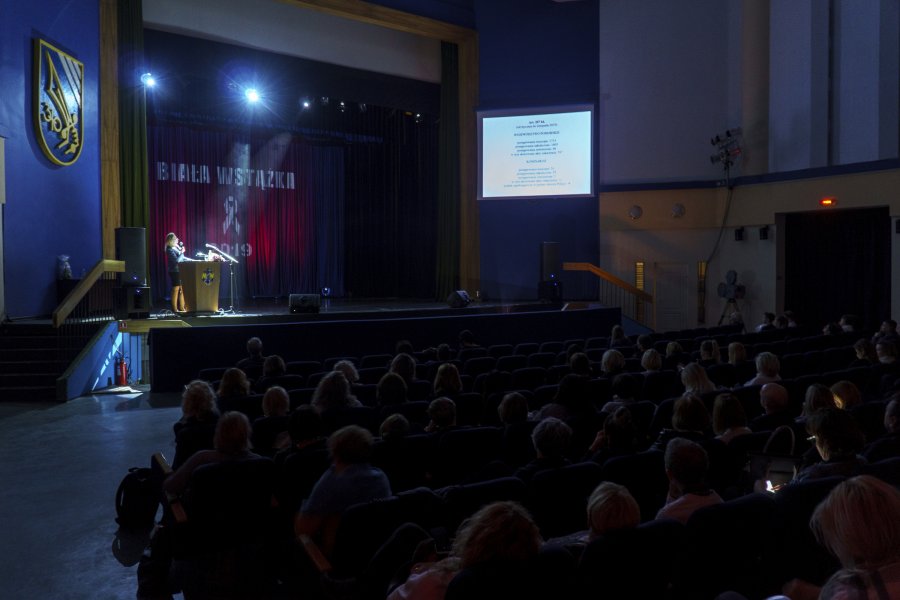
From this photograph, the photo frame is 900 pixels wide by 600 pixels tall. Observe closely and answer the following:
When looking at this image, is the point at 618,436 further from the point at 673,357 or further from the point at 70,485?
the point at 70,485

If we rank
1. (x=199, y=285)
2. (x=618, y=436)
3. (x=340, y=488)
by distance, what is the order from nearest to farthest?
1. (x=340, y=488)
2. (x=618, y=436)
3. (x=199, y=285)

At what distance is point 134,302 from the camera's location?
1157 centimetres

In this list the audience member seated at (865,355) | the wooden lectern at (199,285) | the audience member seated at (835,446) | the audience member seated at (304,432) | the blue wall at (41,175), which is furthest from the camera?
the wooden lectern at (199,285)

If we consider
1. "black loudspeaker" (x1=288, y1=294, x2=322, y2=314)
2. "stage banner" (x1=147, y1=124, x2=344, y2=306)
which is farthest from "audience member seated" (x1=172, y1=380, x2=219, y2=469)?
"stage banner" (x1=147, y1=124, x2=344, y2=306)

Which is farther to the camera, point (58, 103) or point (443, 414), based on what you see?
point (58, 103)

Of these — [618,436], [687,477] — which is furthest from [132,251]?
[687,477]

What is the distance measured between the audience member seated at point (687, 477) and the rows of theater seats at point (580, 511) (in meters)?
0.24

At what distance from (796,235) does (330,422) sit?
12.5m

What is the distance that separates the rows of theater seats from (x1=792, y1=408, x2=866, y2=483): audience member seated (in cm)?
14

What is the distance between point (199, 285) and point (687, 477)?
10369 mm

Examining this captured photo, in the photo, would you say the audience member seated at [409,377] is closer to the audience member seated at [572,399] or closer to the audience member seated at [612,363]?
the audience member seated at [572,399]

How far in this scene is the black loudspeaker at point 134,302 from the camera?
11555 millimetres

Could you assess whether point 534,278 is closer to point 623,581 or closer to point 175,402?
point 175,402

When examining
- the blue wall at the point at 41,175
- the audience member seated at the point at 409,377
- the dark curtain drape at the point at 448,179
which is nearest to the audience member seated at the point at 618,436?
the audience member seated at the point at 409,377
